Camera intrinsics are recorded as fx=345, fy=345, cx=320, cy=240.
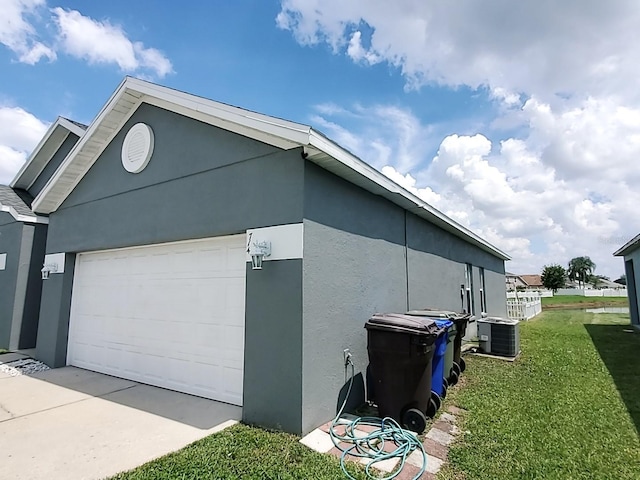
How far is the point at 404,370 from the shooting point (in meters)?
4.32

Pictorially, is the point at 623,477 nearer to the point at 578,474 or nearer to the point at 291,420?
the point at 578,474

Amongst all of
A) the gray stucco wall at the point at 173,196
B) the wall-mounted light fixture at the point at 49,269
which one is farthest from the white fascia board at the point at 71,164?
the wall-mounted light fixture at the point at 49,269

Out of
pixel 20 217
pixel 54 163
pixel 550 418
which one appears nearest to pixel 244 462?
pixel 550 418

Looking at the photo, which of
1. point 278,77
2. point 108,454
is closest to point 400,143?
point 278,77

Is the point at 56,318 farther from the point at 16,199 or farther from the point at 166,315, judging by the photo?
the point at 16,199

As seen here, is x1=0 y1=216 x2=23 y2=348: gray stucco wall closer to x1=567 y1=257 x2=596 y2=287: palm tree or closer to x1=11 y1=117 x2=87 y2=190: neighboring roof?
x1=11 y1=117 x2=87 y2=190: neighboring roof

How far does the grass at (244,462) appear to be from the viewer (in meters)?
3.17

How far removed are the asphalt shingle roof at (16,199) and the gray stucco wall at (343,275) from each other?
1008 centimetres

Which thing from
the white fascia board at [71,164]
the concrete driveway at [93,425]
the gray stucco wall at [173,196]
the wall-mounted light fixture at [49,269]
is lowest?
the concrete driveway at [93,425]

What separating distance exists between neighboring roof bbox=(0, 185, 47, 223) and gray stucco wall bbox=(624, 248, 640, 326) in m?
21.3

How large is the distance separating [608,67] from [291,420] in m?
7.99

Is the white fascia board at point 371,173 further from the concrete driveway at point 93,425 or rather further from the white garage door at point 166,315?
the concrete driveway at point 93,425

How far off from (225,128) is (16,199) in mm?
10107

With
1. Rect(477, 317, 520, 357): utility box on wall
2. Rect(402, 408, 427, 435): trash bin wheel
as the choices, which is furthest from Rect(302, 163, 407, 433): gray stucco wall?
Rect(477, 317, 520, 357): utility box on wall
